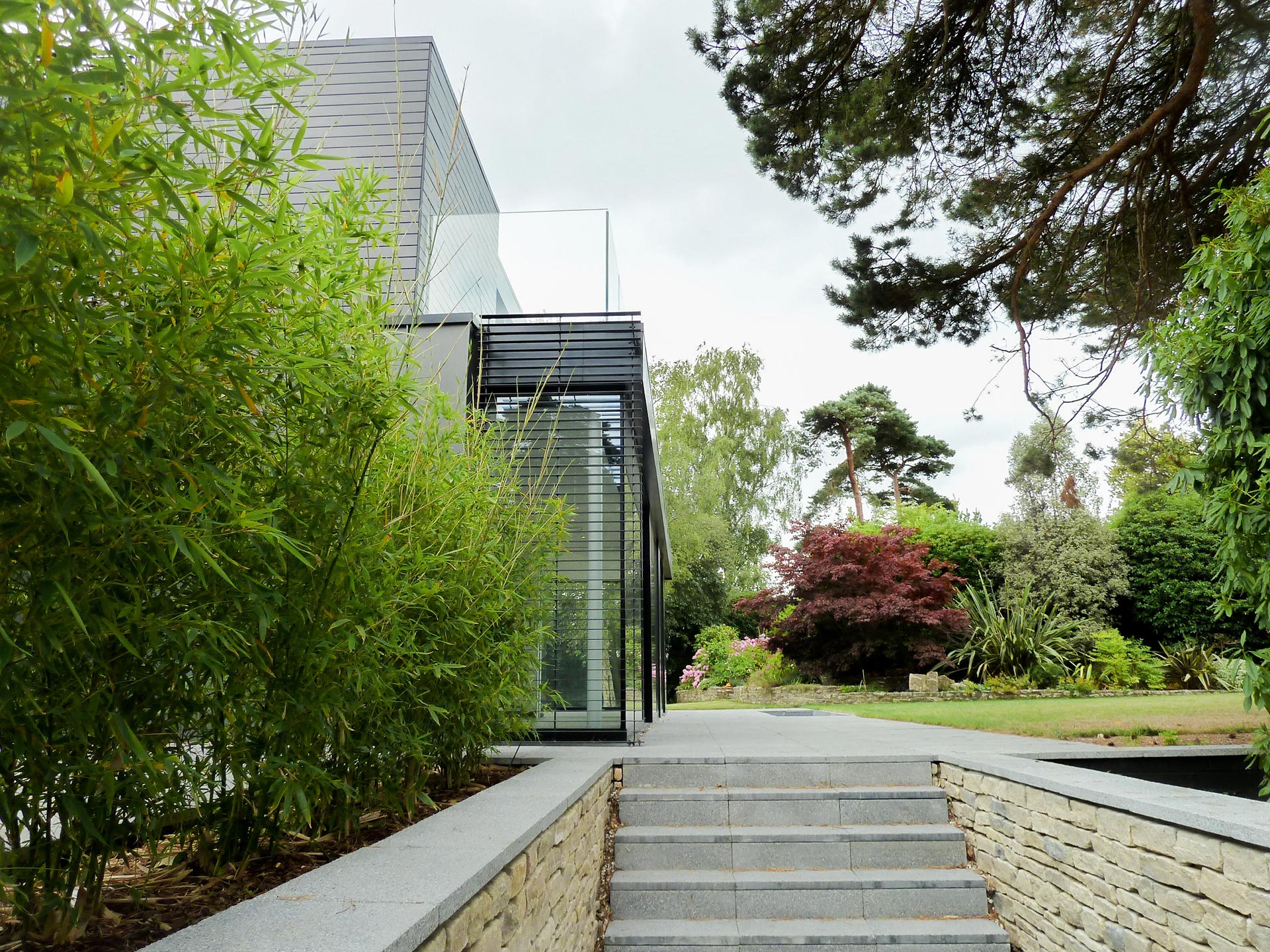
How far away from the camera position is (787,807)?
418cm

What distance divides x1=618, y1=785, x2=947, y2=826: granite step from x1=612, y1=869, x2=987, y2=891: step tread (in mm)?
315

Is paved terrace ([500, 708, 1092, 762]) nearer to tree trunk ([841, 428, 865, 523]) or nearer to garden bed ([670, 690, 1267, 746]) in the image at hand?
garden bed ([670, 690, 1267, 746])

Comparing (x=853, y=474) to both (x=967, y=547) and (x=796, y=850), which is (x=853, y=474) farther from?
(x=796, y=850)

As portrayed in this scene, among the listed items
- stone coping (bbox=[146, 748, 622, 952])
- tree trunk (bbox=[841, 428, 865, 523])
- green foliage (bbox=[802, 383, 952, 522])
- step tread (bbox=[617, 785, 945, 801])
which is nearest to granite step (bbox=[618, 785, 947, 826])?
step tread (bbox=[617, 785, 945, 801])

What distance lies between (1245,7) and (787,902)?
582 centimetres

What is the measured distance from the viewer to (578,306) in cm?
600

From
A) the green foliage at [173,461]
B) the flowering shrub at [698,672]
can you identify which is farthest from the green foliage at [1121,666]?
the green foliage at [173,461]

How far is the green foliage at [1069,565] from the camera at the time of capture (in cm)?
1505

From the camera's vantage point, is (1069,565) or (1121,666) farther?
(1069,565)

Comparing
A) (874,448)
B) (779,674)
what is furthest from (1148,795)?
(874,448)

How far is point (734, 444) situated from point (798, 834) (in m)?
19.3

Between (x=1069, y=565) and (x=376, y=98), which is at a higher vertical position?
(x=376, y=98)

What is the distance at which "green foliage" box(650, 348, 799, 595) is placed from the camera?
22.6 meters

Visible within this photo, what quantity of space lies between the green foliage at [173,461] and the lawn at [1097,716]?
4892mm
